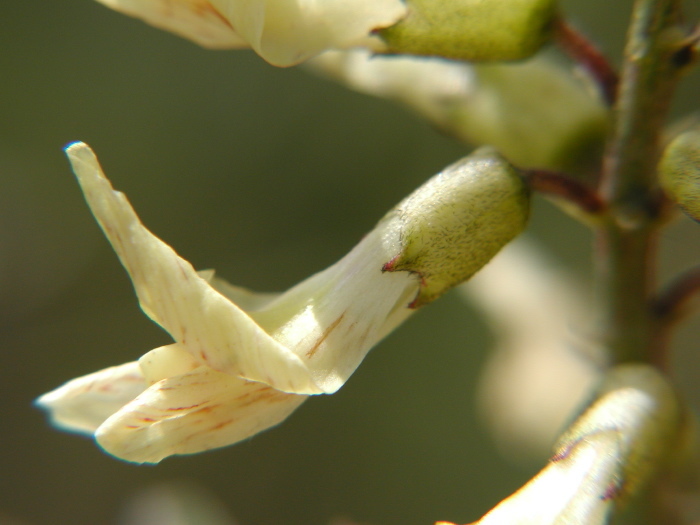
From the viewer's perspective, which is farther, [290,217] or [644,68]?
[290,217]

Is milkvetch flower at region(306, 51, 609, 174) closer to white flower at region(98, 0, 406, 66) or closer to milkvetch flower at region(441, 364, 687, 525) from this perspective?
white flower at region(98, 0, 406, 66)

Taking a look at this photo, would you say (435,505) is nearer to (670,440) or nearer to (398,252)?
(670,440)

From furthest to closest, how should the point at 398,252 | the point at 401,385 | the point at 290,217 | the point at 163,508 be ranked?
the point at 290,217, the point at 401,385, the point at 163,508, the point at 398,252

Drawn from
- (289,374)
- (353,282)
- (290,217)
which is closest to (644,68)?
(353,282)

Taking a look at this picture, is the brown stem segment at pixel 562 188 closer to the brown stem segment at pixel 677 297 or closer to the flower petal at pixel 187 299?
the brown stem segment at pixel 677 297

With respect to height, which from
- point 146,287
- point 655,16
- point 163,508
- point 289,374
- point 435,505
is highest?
point 655,16

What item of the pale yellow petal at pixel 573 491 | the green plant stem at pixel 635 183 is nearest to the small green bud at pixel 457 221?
the green plant stem at pixel 635 183
